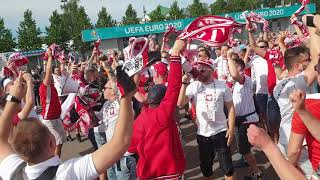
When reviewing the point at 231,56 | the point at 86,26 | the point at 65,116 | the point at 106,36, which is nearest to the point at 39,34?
the point at 86,26

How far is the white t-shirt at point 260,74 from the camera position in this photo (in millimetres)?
7117

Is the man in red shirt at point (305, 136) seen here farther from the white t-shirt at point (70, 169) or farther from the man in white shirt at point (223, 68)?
the man in white shirt at point (223, 68)

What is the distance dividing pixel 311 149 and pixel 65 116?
5778 millimetres

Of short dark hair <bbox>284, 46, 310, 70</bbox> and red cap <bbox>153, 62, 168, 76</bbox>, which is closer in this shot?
short dark hair <bbox>284, 46, 310, 70</bbox>

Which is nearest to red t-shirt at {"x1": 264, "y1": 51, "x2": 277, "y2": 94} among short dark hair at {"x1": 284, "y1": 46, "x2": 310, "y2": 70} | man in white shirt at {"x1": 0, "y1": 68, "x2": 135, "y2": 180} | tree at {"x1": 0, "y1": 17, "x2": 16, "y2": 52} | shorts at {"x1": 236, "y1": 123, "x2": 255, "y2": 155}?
shorts at {"x1": 236, "y1": 123, "x2": 255, "y2": 155}

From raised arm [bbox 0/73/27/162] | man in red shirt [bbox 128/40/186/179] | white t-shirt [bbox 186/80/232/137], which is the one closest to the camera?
raised arm [bbox 0/73/27/162]

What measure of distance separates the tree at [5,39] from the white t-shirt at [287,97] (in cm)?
3994

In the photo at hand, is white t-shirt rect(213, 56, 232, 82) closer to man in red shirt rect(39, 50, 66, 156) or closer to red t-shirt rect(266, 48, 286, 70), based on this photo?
red t-shirt rect(266, 48, 286, 70)

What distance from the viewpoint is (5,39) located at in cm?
4059

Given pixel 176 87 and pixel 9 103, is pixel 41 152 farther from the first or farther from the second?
pixel 176 87

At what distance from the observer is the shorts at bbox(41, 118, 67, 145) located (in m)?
7.36

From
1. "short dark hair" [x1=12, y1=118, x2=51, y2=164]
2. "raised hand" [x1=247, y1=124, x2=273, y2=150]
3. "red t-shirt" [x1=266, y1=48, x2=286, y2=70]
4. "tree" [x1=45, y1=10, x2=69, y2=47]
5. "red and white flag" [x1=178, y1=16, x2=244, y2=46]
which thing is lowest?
"raised hand" [x1=247, y1=124, x2=273, y2=150]

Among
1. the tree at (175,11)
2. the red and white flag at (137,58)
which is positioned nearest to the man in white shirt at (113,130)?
the red and white flag at (137,58)

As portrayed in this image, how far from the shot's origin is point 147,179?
13.0 feet
